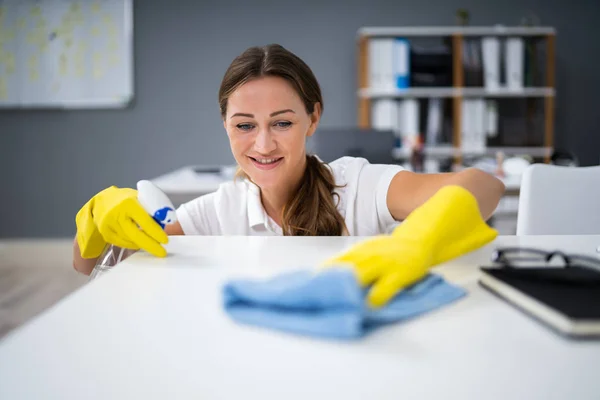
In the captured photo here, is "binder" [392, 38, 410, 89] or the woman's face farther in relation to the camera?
"binder" [392, 38, 410, 89]

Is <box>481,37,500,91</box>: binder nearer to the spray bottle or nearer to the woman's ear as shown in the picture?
the woman's ear

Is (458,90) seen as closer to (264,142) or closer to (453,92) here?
(453,92)

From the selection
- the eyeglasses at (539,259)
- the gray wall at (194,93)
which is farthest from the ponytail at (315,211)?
the gray wall at (194,93)

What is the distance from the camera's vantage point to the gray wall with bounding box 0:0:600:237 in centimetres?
448

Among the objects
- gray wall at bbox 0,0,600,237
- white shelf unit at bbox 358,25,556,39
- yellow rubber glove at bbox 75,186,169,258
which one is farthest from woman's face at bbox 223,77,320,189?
gray wall at bbox 0,0,600,237

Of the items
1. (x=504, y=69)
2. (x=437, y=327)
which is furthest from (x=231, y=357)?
(x=504, y=69)

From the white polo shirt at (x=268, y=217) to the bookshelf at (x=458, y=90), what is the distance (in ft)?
8.81

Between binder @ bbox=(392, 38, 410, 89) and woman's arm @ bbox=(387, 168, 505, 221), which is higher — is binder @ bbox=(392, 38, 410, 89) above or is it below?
Answer: above

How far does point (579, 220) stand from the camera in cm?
151

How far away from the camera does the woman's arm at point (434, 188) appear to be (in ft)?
3.78

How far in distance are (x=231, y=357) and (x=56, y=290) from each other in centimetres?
343

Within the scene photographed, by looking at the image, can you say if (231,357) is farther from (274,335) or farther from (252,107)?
(252,107)

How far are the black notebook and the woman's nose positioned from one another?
0.67 meters

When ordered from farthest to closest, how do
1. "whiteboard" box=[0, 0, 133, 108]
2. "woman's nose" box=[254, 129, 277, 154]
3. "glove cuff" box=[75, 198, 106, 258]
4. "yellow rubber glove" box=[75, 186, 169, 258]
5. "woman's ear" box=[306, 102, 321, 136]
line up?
"whiteboard" box=[0, 0, 133, 108] < "woman's ear" box=[306, 102, 321, 136] < "woman's nose" box=[254, 129, 277, 154] < "glove cuff" box=[75, 198, 106, 258] < "yellow rubber glove" box=[75, 186, 169, 258]
